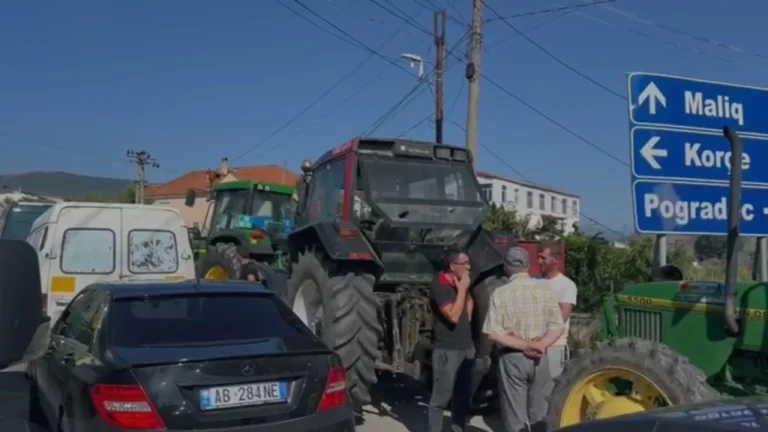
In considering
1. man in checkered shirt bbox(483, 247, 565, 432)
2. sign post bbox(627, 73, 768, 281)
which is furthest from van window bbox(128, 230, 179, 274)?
sign post bbox(627, 73, 768, 281)

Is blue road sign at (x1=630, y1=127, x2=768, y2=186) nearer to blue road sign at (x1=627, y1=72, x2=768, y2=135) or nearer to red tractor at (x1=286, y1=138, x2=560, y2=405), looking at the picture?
blue road sign at (x1=627, y1=72, x2=768, y2=135)

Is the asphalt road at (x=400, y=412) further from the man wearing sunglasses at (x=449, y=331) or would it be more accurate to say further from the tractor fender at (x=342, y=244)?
the tractor fender at (x=342, y=244)

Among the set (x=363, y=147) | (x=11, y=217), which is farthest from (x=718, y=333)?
(x=11, y=217)

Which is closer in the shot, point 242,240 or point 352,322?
point 352,322

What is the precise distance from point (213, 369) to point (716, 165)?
4190 millimetres

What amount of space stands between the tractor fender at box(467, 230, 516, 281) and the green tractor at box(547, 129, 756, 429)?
1.81 metres

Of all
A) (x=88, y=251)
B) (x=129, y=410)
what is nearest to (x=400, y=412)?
(x=129, y=410)

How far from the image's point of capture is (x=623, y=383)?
5414 mm

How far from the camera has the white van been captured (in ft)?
32.1

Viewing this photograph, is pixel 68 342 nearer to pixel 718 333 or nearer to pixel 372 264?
pixel 372 264

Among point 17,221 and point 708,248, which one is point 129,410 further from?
point 17,221

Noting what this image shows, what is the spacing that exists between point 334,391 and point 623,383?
6.26 ft

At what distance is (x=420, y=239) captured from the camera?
314 inches

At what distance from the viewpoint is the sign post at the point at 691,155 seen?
612 centimetres
